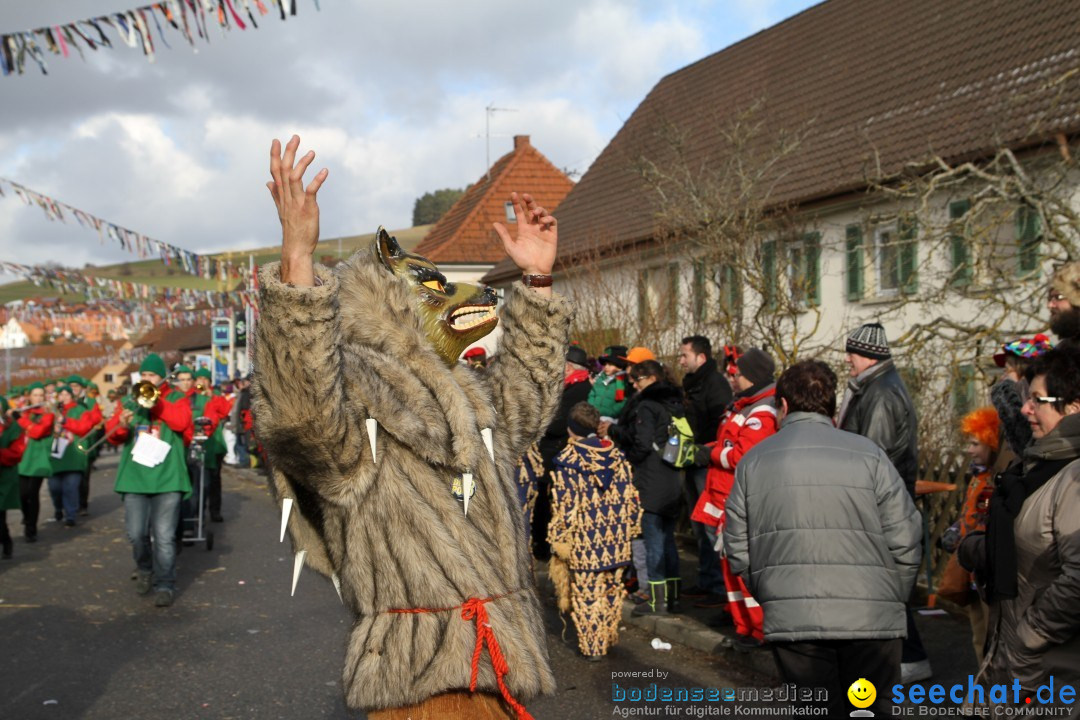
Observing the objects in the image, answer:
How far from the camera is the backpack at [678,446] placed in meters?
8.65

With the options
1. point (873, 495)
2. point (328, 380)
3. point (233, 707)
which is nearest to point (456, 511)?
point (328, 380)

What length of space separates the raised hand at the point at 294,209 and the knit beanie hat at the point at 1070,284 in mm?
4431

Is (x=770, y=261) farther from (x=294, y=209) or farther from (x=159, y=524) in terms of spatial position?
(x=294, y=209)

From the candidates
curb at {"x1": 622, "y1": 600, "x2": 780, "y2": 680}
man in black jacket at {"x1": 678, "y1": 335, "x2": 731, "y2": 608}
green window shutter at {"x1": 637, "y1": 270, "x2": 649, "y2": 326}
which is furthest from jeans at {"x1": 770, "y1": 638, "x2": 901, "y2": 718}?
green window shutter at {"x1": 637, "y1": 270, "x2": 649, "y2": 326}

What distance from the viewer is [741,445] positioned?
7332mm

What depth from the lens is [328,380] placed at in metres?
2.78

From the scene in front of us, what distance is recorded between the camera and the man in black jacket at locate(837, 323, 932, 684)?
6.30 meters

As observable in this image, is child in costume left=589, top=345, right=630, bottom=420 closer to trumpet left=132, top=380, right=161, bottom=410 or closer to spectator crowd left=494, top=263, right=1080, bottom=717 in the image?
trumpet left=132, top=380, right=161, bottom=410

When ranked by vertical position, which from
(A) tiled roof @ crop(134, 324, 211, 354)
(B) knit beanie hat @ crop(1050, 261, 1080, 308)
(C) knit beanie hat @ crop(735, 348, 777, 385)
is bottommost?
(C) knit beanie hat @ crop(735, 348, 777, 385)

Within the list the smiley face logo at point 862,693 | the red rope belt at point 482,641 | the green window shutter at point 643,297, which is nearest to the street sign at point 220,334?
the green window shutter at point 643,297

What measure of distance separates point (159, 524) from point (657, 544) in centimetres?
450

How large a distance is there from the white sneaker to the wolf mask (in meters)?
4.13

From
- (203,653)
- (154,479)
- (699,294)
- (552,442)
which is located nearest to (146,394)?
(154,479)

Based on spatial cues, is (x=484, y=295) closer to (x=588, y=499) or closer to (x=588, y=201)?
(x=588, y=499)
